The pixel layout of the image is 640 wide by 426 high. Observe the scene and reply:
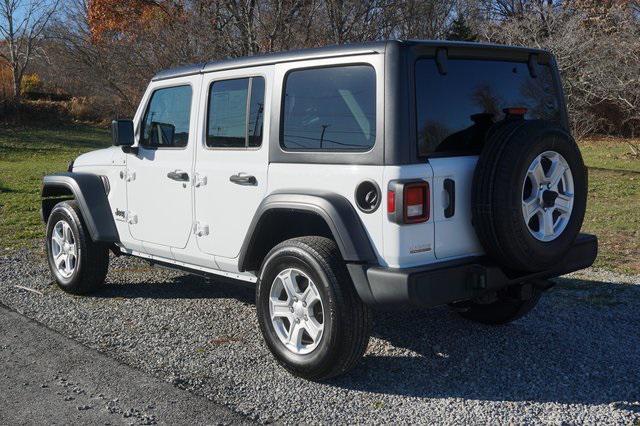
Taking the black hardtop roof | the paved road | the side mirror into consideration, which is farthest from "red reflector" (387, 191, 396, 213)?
the side mirror

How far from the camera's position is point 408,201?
3.76 meters

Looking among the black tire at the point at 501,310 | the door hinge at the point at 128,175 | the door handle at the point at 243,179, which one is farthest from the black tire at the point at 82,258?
the black tire at the point at 501,310

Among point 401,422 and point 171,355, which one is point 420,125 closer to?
point 401,422

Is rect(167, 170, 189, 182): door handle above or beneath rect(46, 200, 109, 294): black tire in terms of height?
above

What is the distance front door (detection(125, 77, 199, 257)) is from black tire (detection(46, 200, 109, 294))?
1.71 ft

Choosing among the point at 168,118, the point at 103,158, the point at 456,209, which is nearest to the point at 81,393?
the point at 168,118

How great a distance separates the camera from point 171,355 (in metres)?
4.70

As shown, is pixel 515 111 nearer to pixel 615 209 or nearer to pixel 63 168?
pixel 615 209

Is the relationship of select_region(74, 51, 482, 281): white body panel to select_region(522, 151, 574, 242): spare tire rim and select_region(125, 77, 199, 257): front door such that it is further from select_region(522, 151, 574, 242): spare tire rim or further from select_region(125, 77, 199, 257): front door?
select_region(522, 151, 574, 242): spare tire rim

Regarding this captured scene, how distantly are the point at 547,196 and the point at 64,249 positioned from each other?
13.9 ft

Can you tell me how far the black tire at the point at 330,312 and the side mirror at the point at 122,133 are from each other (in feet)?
6.53

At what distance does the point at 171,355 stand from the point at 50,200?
9.35 ft

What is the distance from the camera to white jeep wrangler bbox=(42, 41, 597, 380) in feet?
12.7

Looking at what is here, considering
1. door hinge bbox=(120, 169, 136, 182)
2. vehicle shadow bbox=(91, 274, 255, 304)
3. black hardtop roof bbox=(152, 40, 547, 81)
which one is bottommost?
vehicle shadow bbox=(91, 274, 255, 304)
